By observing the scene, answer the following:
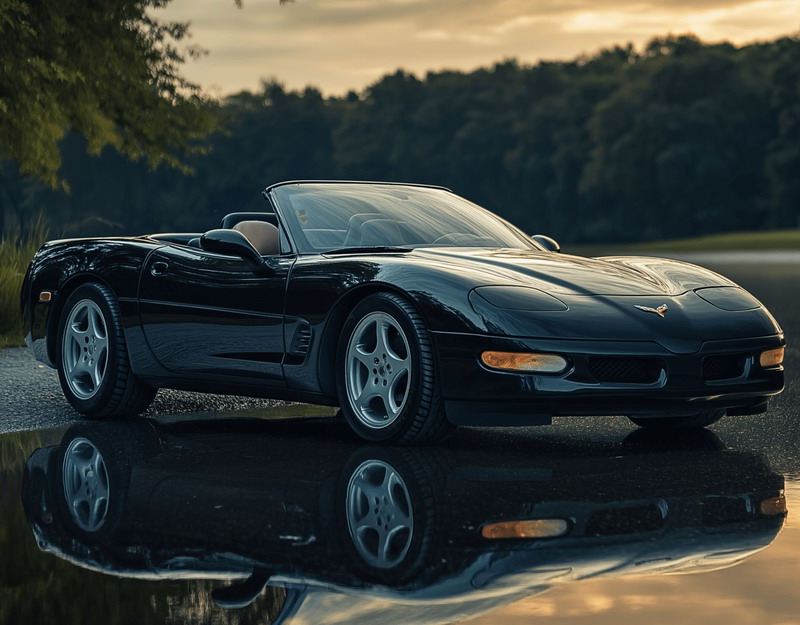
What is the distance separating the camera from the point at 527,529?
487 cm

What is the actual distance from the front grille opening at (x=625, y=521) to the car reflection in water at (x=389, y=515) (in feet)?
0.03

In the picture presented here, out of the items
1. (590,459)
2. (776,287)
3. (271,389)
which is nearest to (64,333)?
(271,389)

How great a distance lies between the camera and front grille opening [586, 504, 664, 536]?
4.81m

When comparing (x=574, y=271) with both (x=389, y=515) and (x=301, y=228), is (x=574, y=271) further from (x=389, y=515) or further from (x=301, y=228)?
(x=389, y=515)

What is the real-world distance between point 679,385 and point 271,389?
2.08 metres

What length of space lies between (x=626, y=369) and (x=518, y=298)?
1.89 ft

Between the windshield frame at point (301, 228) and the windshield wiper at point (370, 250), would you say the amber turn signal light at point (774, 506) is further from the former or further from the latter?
the windshield wiper at point (370, 250)

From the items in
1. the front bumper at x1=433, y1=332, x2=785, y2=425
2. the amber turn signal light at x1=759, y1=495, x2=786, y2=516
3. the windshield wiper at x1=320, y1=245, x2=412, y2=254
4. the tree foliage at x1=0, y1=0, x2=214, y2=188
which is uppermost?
the tree foliage at x1=0, y1=0, x2=214, y2=188

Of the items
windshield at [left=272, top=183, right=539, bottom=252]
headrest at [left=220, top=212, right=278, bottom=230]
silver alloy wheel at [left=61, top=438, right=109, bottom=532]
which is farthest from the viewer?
headrest at [left=220, top=212, right=278, bottom=230]

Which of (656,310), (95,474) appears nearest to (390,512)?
(95,474)

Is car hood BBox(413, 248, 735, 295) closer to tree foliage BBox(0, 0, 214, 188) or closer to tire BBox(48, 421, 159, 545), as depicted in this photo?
tire BBox(48, 421, 159, 545)

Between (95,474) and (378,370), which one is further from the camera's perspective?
(378,370)

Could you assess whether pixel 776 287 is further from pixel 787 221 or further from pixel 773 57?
pixel 773 57

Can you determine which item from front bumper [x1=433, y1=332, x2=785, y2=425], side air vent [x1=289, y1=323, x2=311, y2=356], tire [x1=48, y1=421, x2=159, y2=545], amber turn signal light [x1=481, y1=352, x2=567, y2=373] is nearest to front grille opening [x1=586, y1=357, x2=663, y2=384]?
front bumper [x1=433, y1=332, x2=785, y2=425]
